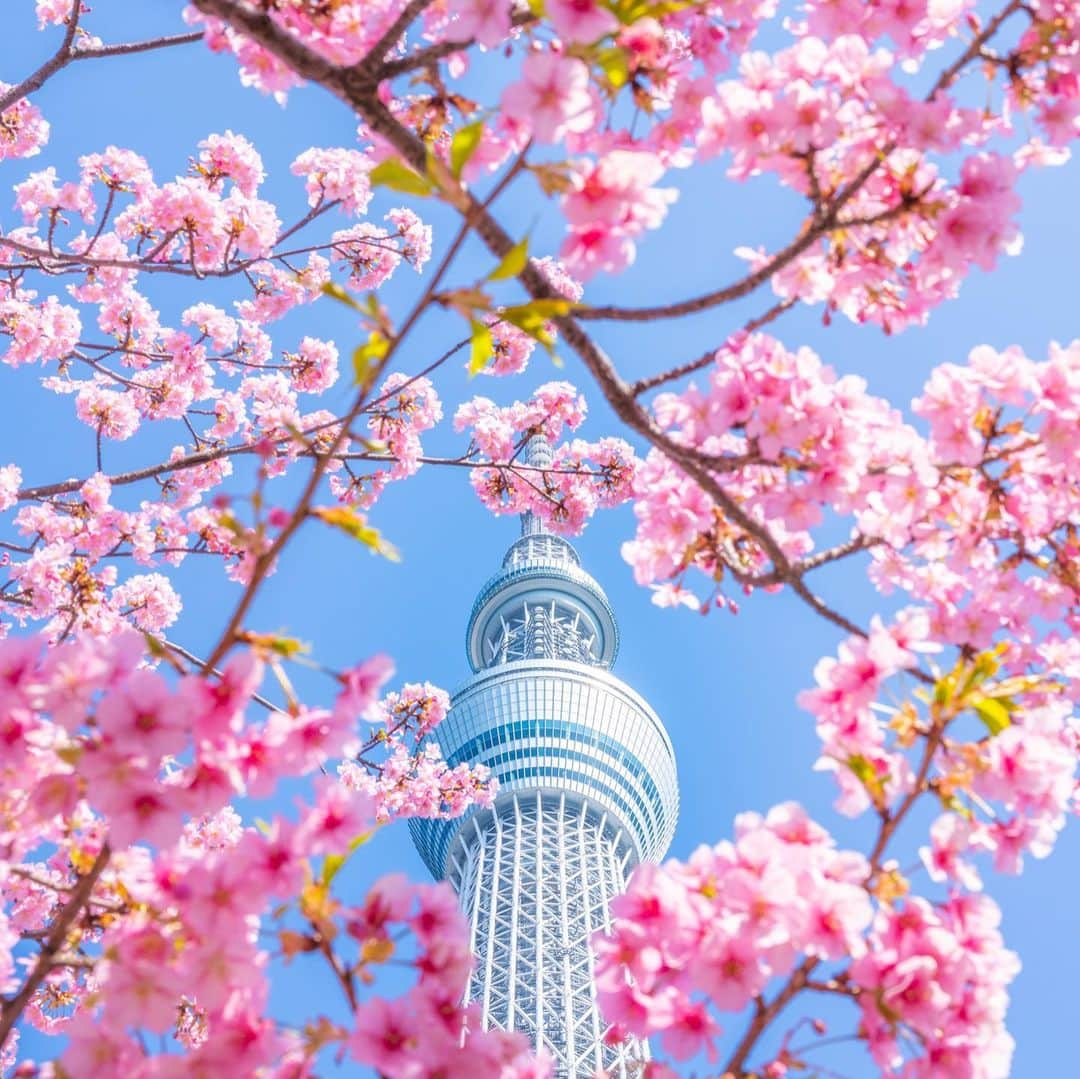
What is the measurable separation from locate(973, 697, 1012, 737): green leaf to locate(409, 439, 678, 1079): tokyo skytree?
4018 centimetres

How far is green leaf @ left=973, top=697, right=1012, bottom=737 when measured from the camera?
1.95 meters

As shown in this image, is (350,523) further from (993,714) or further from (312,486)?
(993,714)

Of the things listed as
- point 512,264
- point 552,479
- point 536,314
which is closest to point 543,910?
point 552,479

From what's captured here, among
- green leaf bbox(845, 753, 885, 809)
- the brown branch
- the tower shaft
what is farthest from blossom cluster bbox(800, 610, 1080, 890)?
the tower shaft

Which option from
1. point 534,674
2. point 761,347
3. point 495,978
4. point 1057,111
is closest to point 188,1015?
point 761,347

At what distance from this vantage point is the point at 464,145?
1740 mm

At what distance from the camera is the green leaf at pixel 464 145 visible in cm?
172

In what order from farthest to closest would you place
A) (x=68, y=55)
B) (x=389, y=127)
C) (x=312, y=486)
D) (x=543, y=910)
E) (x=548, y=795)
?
(x=548, y=795)
(x=543, y=910)
(x=68, y=55)
(x=389, y=127)
(x=312, y=486)

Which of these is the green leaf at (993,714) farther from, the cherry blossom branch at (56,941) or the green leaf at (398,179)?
the cherry blossom branch at (56,941)

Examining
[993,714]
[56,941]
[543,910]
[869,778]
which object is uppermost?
[543,910]

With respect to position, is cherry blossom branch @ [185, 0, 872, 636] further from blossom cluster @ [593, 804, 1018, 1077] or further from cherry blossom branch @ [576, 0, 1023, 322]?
blossom cluster @ [593, 804, 1018, 1077]

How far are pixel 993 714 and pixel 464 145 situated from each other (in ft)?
5.10

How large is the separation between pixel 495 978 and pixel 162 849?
44.6 m

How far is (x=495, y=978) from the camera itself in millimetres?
42031
